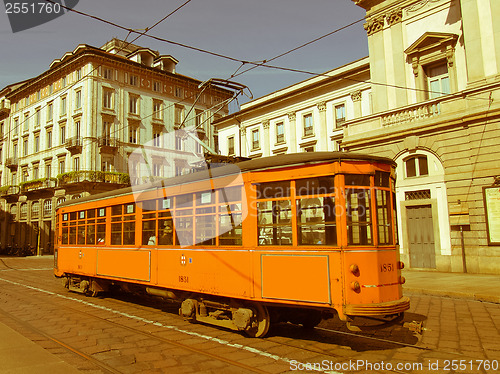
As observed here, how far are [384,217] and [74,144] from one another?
3442 centimetres

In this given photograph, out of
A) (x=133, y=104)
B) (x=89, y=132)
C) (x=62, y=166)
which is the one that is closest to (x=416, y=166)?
(x=89, y=132)

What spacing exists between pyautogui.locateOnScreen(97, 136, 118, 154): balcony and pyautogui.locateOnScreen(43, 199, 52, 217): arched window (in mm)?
7260

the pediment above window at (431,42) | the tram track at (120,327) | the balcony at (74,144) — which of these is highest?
the balcony at (74,144)

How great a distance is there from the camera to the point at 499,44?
14977 millimetres

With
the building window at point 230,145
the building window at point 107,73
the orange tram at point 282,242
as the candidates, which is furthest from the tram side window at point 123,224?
the building window at point 107,73

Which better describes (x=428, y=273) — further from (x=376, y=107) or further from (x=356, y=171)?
(x=356, y=171)

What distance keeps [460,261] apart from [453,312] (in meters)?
7.56

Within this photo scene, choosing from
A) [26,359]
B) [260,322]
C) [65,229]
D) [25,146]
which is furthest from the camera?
[25,146]

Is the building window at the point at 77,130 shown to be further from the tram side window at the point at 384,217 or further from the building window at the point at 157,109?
the tram side window at the point at 384,217

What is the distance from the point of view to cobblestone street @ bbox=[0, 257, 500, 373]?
5.11 meters

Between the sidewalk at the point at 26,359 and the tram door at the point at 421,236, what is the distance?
47.4 ft

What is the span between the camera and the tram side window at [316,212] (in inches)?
229

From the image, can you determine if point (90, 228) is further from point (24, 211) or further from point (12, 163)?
point (12, 163)

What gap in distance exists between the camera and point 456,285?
11.8 m
